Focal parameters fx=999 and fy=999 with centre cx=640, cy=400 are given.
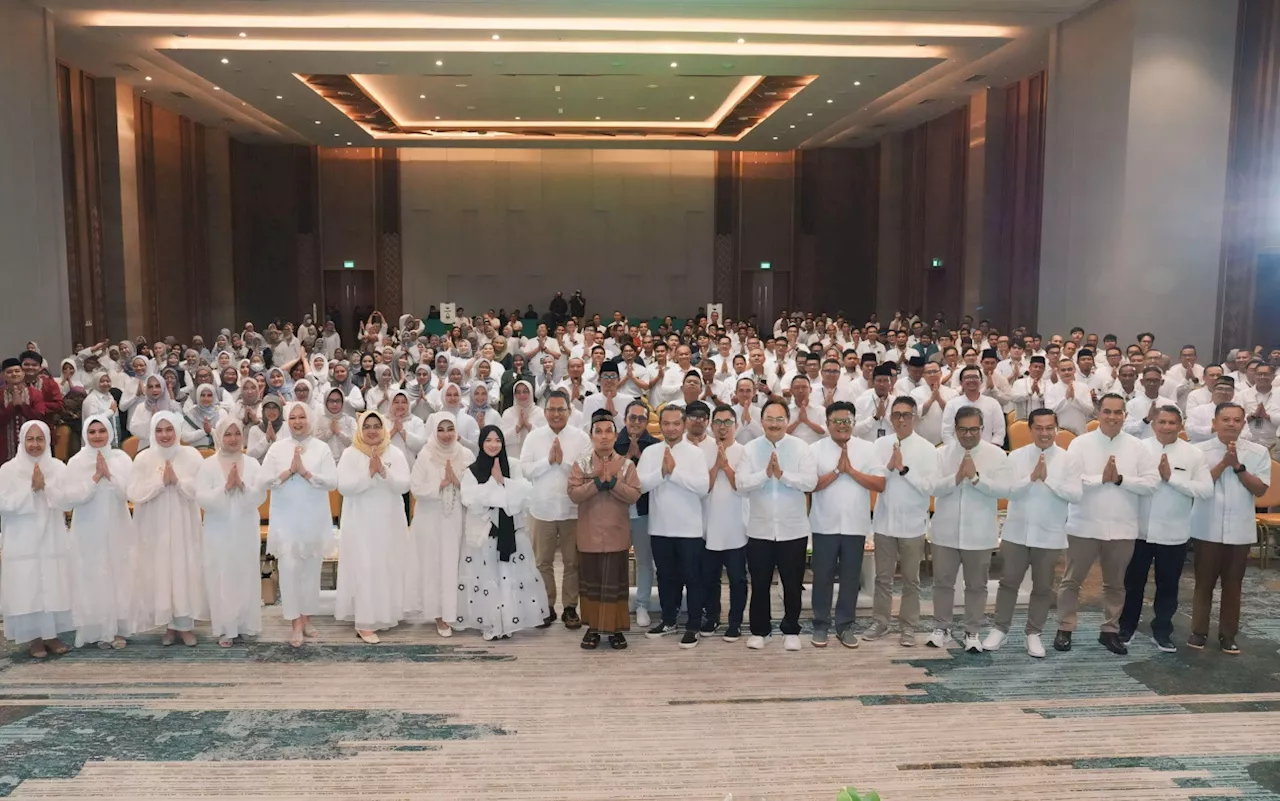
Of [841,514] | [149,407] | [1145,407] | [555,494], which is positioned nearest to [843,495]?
[841,514]

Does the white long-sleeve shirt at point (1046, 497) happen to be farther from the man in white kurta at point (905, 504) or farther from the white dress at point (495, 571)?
the white dress at point (495, 571)

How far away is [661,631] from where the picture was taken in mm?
6969

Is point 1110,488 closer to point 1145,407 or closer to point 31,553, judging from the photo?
point 1145,407

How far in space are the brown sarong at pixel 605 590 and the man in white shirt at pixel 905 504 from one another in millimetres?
1696

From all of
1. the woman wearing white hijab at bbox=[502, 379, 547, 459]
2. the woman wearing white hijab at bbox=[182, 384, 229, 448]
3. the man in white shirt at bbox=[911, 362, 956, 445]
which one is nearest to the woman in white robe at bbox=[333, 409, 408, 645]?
the woman wearing white hijab at bbox=[502, 379, 547, 459]

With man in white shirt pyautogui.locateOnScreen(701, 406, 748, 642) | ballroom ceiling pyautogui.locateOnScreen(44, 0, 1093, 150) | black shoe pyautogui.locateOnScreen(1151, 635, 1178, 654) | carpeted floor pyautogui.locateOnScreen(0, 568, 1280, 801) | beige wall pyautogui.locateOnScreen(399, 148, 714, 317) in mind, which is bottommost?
carpeted floor pyautogui.locateOnScreen(0, 568, 1280, 801)

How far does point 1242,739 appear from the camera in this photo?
5.27 meters

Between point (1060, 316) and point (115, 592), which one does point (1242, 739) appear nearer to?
point (115, 592)

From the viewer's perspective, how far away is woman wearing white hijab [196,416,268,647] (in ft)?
21.8

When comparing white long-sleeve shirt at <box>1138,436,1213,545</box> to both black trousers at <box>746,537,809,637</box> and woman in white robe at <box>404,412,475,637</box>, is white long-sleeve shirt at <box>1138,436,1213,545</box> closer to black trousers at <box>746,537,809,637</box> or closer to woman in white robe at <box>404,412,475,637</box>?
black trousers at <box>746,537,809,637</box>

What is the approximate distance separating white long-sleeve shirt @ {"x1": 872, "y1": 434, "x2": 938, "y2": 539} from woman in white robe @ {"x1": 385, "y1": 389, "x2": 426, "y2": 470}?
3.44 metres

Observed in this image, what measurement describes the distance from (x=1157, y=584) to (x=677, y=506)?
3.22m

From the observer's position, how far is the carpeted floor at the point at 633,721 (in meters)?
4.81

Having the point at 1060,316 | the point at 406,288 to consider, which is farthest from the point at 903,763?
the point at 406,288
